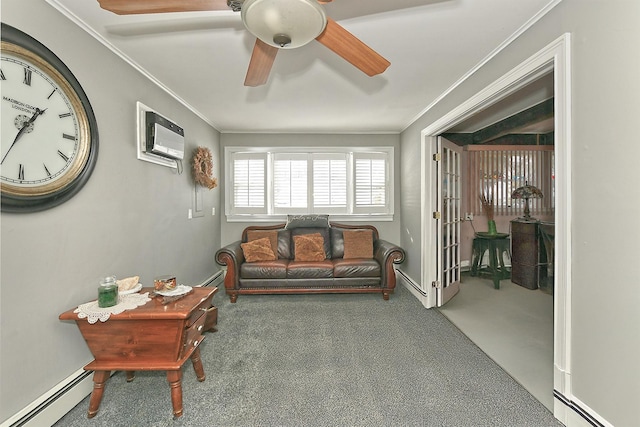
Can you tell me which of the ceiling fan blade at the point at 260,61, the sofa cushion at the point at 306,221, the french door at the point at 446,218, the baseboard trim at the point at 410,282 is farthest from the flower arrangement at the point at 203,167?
the baseboard trim at the point at 410,282

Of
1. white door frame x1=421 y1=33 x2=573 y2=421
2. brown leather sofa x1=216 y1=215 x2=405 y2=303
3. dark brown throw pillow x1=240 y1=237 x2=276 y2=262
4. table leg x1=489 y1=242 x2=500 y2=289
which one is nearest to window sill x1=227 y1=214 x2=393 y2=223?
brown leather sofa x1=216 y1=215 x2=405 y2=303

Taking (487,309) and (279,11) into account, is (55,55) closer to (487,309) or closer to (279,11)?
(279,11)

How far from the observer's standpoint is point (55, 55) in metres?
1.69

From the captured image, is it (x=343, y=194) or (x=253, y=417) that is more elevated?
(x=343, y=194)

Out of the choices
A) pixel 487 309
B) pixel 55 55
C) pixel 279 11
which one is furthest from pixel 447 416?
pixel 55 55

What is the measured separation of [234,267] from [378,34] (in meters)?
2.93

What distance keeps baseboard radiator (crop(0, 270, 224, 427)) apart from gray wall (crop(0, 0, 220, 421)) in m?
0.04

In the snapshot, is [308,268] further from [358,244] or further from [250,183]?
[250,183]

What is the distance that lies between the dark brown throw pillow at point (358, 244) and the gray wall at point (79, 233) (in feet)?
7.54

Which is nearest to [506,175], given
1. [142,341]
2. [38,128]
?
[142,341]

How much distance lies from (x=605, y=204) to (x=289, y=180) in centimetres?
384

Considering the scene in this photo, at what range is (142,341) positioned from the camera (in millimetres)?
1684

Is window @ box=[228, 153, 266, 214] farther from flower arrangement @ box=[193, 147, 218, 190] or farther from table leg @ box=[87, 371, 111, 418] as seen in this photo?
table leg @ box=[87, 371, 111, 418]

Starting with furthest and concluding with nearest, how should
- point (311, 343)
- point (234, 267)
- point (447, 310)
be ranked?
point (234, 267) < point (447, 310) < point (311, 343)
